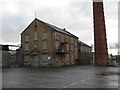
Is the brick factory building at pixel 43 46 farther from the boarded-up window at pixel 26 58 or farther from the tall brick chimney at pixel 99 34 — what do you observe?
the tall brick chimney at pixel 99 34

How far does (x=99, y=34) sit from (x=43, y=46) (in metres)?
12.7

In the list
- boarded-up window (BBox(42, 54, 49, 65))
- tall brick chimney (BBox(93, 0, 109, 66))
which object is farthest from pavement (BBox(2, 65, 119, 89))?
boarded-up window (BBox(42, 54, 49, 65))

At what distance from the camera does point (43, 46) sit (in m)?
38.9

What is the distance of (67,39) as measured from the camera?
45688 mm

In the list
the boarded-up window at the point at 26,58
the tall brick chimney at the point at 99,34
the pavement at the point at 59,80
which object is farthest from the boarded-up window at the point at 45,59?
the pavement at the point at 59,80

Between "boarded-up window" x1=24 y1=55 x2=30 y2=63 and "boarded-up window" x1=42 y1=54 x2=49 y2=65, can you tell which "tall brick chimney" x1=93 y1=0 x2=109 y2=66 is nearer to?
"boarded-up window" x1=42 y1=54 x2=49 y2=65

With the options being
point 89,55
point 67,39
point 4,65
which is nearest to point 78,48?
point 89,55

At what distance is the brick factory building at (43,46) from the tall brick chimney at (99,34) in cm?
872

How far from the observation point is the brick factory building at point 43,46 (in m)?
38.0

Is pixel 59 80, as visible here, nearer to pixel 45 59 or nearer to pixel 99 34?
pixel 99 34

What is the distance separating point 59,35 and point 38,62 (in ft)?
26.8

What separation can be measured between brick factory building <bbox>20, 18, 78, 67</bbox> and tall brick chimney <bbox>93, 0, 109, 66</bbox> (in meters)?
8.72

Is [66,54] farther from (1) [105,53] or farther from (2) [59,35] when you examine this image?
(1) [105,53]

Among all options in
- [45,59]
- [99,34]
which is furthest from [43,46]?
[99,34]
